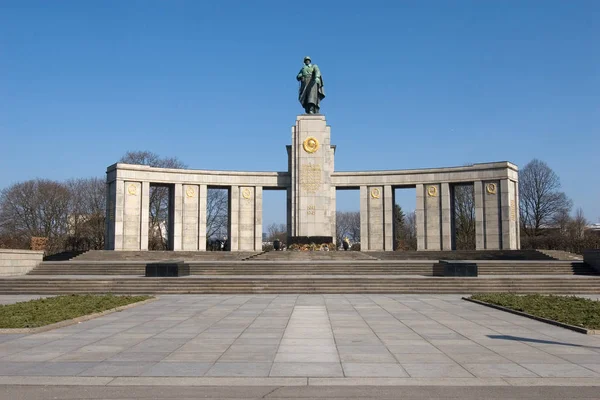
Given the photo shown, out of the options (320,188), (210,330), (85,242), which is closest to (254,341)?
(210,330)

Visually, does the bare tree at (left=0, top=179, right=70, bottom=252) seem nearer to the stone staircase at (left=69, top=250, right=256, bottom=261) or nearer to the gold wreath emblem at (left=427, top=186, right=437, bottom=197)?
the stone staircase at (left=69, top=250, right=256, bottom=261)

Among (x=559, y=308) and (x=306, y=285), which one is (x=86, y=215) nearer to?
(x=306, y=285)

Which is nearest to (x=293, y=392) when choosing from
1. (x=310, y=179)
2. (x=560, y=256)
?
(x=560, y=256)

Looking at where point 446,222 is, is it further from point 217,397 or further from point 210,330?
point 217,397

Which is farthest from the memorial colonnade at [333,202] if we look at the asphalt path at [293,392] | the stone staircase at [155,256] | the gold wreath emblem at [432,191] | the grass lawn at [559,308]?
the asphalt path at [293,392]

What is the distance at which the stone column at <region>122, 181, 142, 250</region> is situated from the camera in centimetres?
4800

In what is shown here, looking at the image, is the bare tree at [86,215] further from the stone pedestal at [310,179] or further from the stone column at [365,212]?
the stone column at [365,212]

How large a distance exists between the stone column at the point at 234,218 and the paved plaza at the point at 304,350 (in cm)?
3520

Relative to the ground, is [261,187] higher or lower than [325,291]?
higher

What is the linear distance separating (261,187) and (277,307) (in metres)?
35.3

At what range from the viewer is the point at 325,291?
74.1 feet

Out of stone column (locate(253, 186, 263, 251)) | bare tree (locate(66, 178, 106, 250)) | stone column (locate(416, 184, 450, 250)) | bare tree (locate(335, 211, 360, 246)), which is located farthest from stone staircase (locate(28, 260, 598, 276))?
bare tree (locate(335, 211, 360, 246))

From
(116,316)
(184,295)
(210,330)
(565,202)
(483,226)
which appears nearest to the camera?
(210,330)

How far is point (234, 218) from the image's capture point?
169ft
